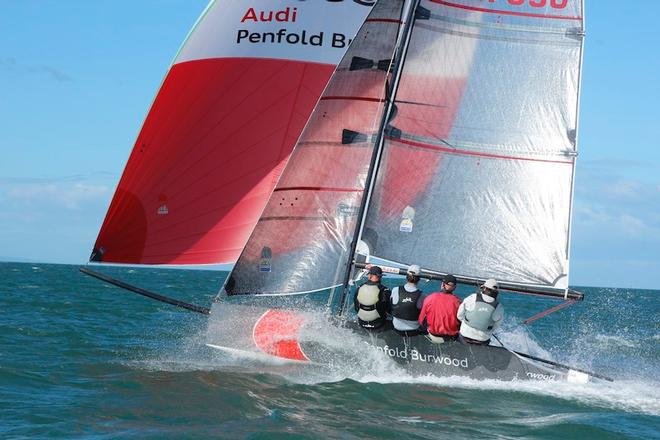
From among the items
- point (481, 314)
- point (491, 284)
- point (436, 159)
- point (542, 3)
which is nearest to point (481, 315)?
point (481, 314)

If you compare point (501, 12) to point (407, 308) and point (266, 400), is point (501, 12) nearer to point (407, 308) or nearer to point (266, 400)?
point (407, 308)

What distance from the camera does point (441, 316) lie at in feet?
33.8

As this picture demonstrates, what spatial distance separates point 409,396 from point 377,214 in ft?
8.52

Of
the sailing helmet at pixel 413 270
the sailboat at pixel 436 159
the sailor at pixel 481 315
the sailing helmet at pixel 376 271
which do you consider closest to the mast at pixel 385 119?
the sailboat at pixel 436 159

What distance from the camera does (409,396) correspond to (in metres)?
9.74

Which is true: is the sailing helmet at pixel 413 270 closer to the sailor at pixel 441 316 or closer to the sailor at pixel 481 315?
the sailor at pixel 441 316

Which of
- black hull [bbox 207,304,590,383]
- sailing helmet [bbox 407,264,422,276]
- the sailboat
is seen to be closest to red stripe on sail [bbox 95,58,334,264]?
the sailboat

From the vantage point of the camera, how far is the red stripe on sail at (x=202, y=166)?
11.7 metres

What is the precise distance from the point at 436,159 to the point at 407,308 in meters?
2.06

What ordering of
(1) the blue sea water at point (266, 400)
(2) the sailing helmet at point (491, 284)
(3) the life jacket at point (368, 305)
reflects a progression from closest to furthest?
(1) the blue sea water at point (266, 400) → (2) the sailing helmet at point (491, 284) → (3) the life jacket at point (368, 305)

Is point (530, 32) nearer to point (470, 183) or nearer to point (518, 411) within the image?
point (470, 183)

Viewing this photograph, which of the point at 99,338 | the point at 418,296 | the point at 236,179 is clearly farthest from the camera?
the point at 99,338

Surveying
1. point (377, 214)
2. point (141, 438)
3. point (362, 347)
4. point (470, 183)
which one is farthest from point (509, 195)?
point (141, 438)

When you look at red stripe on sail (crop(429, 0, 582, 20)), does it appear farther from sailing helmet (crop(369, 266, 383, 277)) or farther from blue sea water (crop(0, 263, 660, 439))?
blue sea water (crop(0, 263, 660, 439))
